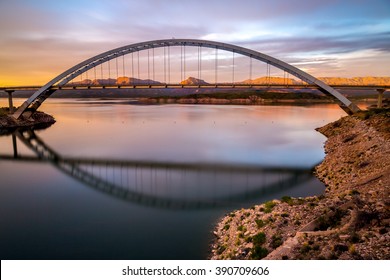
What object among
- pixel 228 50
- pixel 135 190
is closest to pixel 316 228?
pixel 135 190

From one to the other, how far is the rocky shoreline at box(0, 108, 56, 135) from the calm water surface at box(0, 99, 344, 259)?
13462 millimetres

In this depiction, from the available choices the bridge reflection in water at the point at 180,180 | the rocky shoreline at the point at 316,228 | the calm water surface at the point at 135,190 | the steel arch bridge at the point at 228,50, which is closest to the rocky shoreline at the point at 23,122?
the steel arch bridge at the point at 228,50

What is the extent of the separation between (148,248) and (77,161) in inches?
631

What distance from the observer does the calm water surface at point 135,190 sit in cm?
970

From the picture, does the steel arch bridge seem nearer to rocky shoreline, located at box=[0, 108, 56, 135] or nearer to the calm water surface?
the calm water surface

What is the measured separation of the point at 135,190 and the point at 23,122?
37599 mm

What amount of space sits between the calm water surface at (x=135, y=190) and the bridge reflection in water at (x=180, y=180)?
0.20ft

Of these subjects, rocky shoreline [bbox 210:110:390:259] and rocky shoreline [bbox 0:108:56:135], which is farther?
rocky shoreline [bbox 0:108:56:135]

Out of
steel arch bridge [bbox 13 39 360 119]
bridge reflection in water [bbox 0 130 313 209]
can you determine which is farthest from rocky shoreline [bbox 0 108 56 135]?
bridge reflection in water [bbox 0 130 313 209]

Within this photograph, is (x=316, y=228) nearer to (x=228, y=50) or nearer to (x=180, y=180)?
(x=180, y=180)

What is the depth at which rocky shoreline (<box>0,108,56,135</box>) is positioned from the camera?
4150 cm

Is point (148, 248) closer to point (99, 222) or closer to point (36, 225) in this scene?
point (99, 222)
